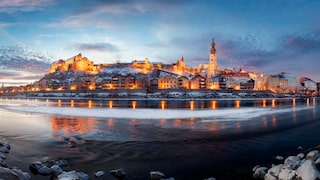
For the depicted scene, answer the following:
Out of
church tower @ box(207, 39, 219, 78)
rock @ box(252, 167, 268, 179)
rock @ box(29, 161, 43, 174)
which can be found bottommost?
rock @ box(252, 167, 268, 179)

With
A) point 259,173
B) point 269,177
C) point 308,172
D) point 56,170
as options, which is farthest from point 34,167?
point 308,172

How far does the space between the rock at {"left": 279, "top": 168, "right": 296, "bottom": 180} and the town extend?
12160cm

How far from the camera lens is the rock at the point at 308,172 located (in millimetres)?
7074

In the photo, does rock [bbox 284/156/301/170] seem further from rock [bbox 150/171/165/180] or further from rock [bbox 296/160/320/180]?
rock [bbox 150/171/165/180]

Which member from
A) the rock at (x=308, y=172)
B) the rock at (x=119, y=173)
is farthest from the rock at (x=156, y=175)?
the rock at (x=308, y=172)

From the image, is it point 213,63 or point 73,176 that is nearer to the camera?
point 73,176

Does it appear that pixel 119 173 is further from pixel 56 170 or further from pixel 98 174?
pixel 56 170

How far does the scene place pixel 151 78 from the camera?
495ft

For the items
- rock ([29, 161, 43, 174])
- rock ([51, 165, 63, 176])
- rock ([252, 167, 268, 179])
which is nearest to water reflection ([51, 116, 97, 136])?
rock ([29, 161, 43, 174])

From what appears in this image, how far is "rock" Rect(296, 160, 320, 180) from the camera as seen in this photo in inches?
279

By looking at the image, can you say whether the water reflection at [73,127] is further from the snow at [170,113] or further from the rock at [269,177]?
the rock at [269,177]

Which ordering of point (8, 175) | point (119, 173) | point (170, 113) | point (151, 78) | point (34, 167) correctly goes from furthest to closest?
1. point (151, 78)
2. point (170, 113)
3. point (34, 167)
4. point (119, 173)
5. point (8, 175)

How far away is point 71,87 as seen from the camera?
156m

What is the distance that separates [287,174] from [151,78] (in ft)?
472
